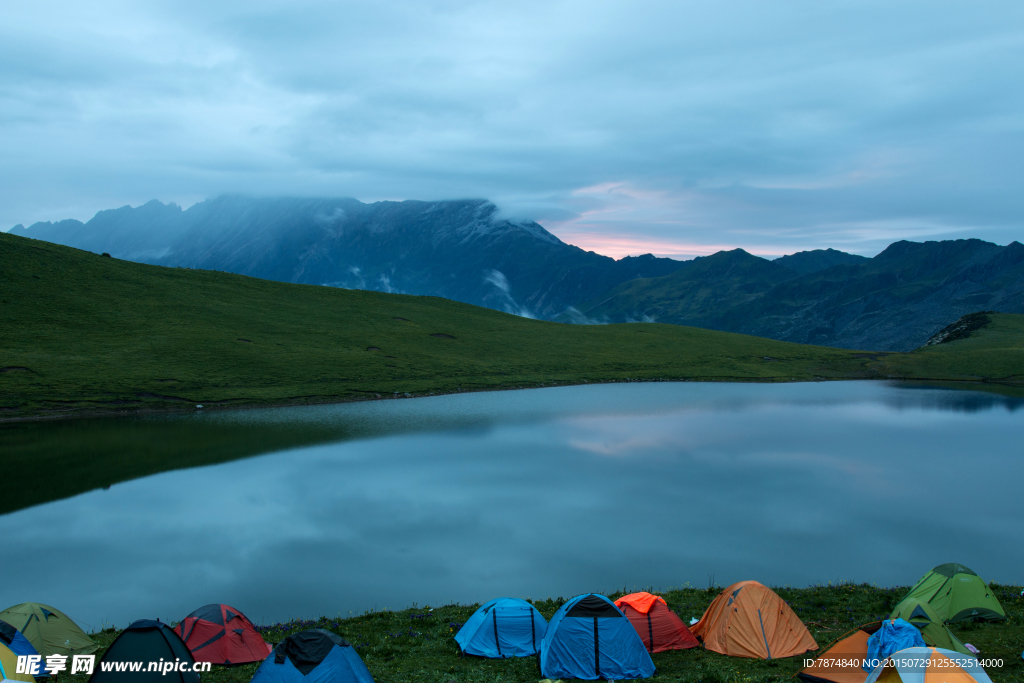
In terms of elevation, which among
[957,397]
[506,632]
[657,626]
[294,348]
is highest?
[294,348]

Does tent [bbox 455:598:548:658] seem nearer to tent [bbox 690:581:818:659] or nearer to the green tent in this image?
tent [bbox 690:581:818:659]

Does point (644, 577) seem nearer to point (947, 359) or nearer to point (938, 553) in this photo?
point (938, 553)

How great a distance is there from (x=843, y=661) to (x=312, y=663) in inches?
535

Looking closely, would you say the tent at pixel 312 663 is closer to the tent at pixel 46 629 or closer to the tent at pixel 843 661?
the tent at pixel 46 629

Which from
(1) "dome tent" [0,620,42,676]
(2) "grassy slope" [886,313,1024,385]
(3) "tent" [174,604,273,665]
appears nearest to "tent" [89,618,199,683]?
(3) "tent" [174,604,273,665]

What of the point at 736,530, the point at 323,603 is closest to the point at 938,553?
the point at 736,530

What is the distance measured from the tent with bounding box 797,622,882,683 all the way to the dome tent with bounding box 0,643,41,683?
19.8 m

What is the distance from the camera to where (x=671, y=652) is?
1912 cm

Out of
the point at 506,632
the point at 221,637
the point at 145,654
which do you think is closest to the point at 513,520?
the point at 506,632

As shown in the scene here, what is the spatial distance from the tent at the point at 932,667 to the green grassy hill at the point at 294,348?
72678 millimetres

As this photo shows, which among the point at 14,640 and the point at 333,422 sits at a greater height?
the point at 14,640

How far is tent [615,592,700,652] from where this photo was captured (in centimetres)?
1909

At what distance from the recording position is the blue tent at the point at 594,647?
683 inches

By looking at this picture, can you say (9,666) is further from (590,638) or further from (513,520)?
(513,520)
